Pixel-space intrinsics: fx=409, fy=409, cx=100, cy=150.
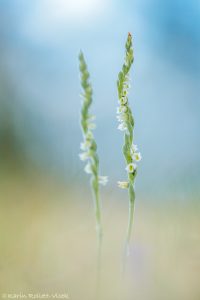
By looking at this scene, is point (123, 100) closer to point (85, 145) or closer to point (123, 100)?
point (123, 100)

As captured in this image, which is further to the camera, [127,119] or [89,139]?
[127,119]

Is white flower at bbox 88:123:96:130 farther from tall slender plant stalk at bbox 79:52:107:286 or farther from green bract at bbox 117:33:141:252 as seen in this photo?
green bract at bbox 117:33:141:252

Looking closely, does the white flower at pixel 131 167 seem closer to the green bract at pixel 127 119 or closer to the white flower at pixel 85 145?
the green bract at pixel 127 119

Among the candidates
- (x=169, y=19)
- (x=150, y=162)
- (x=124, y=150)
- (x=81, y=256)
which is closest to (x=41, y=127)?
(x=150, y=162)

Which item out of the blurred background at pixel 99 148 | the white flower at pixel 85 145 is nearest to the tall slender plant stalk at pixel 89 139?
the white flower at pixel 85 145

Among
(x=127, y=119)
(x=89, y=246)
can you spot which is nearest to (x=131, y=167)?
(x=127, y=119)

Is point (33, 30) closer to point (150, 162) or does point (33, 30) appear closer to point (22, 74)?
point (22, 74)

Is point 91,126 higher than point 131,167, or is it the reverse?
point 91,126
